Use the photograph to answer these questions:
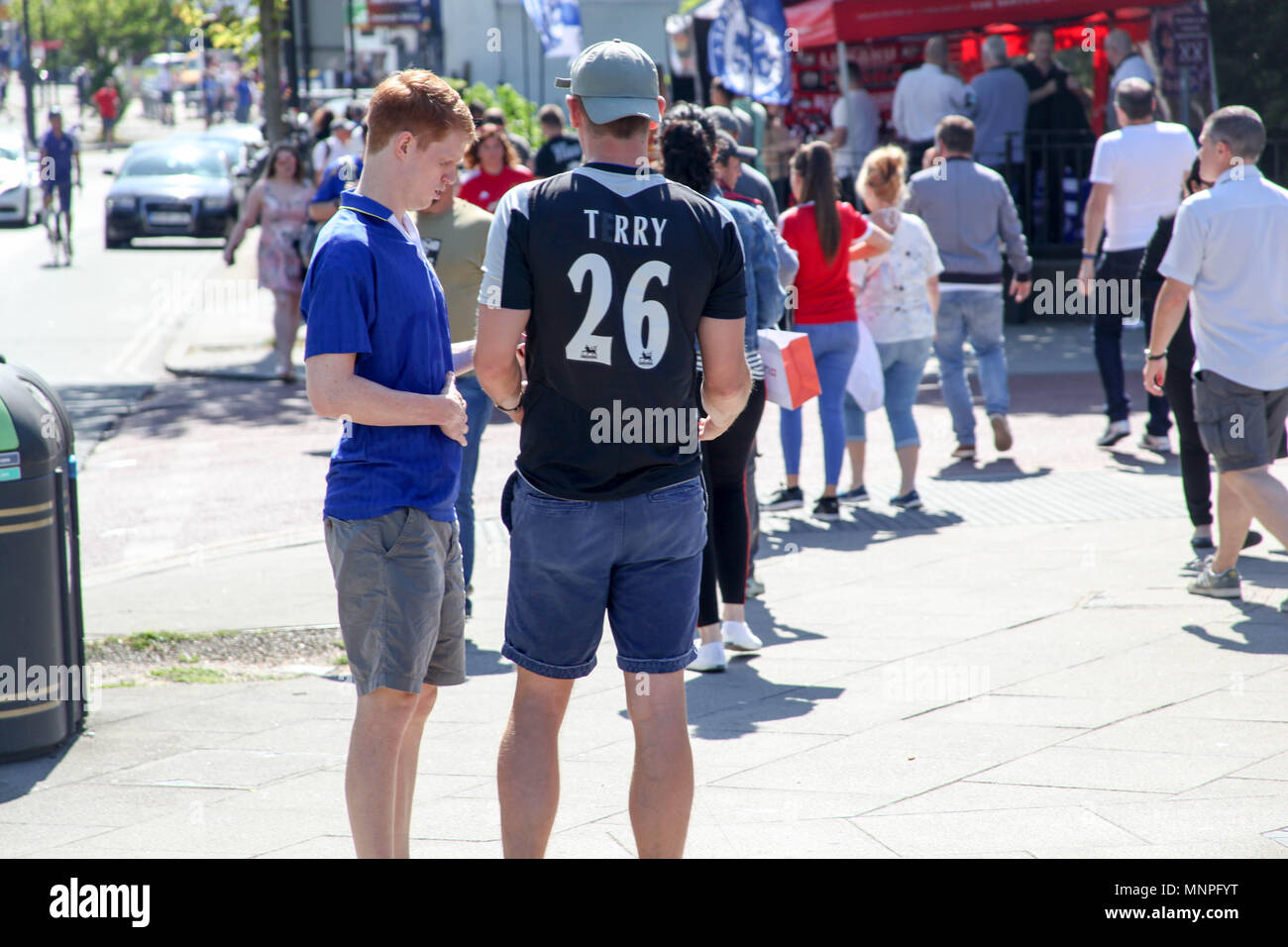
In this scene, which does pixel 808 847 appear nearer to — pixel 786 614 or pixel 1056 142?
pixel 786 614

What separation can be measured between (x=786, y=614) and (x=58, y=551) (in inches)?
116

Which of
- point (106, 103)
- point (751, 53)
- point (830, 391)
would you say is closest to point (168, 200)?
point (751, 53)

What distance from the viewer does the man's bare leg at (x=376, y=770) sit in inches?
133

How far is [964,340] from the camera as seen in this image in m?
9.36

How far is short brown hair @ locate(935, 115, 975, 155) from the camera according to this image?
9000 mm

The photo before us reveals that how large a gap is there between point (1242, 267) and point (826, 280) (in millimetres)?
2282

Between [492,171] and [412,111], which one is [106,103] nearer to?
[492,171]

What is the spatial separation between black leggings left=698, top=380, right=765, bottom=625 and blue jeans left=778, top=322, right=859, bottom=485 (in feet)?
7.01

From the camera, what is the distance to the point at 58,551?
494cm

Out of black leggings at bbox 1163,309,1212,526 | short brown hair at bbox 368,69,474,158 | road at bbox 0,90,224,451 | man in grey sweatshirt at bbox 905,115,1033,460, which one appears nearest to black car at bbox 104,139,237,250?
road at bbox 0,90,224,451

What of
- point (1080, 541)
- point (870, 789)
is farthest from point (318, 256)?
point (1080, 541)

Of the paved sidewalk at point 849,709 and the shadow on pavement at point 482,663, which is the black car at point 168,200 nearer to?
the paved sidewalk at point 849,709

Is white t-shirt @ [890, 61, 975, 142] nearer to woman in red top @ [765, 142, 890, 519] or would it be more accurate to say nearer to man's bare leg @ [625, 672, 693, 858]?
woman in red top @ [765, 142, 890, 519]
